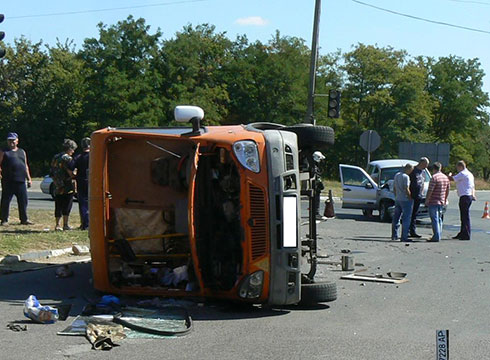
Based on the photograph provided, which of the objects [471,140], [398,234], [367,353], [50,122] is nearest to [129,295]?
[367,353]

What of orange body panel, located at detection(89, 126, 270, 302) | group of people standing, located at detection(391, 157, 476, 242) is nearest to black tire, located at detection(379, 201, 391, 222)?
group of people standing, located at detection(391, 157, 476, 242)

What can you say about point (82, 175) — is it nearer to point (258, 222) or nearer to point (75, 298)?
point (75, 298)

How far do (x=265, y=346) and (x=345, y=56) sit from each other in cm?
6550

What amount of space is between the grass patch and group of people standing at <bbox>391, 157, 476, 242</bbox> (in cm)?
703

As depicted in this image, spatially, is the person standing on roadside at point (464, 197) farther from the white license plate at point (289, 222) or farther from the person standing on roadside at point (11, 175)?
the white license plate at point (289, 222)

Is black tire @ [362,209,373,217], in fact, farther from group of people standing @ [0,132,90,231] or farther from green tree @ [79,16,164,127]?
green tree @ [79,16,164,127]

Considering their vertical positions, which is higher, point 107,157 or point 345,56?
point 345,56

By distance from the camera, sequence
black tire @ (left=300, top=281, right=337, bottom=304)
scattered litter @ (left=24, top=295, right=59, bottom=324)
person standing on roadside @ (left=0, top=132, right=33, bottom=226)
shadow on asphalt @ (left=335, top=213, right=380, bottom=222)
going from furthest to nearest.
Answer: shadow on asphalt @ (left=335, top=213, right=380, bottom=222) < person standing on roadside @ (left=0, top=132, right=33, bottom=226) < black tire @ (left=300, top=281, right=337, bottom=304) < scattered litter @ (left=24, top=295, right=59, bottom=324)

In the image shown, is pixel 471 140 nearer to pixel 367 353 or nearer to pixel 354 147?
pixel 354 147

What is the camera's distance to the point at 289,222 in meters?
8.31

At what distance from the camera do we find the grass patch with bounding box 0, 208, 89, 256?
1236 cm

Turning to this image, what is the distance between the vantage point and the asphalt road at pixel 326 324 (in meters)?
6.64

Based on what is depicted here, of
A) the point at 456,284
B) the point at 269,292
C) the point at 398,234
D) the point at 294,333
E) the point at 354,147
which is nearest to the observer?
the point at 294,333

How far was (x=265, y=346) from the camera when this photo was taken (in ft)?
22.6
